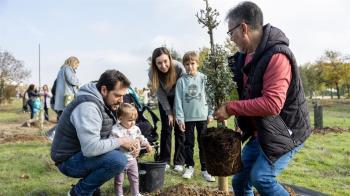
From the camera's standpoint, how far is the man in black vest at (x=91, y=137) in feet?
13.1

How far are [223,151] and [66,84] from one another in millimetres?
5064

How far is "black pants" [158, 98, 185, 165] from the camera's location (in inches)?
255

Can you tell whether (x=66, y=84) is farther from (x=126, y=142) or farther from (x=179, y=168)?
(x=126, y=142)

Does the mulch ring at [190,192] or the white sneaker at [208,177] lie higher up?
the mulch ring at [190,192]

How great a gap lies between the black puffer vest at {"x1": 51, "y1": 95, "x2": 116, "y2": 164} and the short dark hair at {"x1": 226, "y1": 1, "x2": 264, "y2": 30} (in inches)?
61.0

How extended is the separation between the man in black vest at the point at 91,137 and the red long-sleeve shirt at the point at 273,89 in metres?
1.39

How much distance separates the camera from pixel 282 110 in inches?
138

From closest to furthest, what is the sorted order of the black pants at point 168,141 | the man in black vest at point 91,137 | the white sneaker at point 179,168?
the man in black vest at point 91,137 → the white sneaker at point 179,168 → the black pants at point 168,141

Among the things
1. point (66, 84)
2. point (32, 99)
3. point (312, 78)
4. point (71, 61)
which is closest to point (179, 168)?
point (66, 84)

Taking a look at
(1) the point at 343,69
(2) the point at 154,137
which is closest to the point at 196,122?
(2) the point at 154,137

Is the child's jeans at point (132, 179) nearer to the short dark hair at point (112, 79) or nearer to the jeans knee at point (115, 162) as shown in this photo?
the jeans knee at point (115, 162)

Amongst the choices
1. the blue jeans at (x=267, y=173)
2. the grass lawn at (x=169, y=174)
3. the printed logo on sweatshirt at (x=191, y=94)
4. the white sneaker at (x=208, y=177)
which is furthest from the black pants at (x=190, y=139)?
the blue jeans at (x=267, y=173)

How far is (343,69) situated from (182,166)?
5092 cm

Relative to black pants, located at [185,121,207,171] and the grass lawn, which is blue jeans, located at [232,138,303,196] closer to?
the grass lawn
